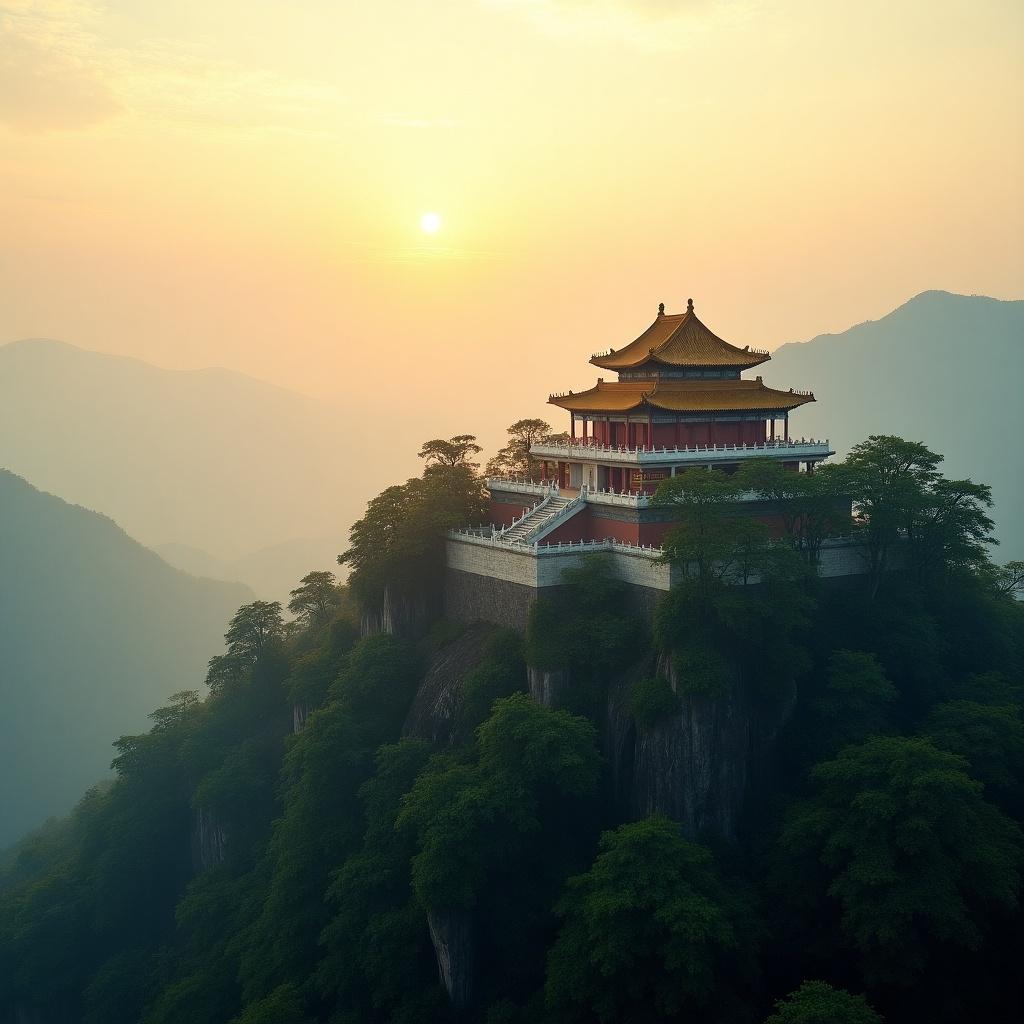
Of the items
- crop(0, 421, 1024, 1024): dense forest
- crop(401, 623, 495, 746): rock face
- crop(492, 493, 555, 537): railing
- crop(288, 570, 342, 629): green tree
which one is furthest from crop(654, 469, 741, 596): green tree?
crop(288, 570, 342, 629): green tree

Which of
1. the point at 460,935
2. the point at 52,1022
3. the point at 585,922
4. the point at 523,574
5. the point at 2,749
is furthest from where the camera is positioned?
the point at 2,749

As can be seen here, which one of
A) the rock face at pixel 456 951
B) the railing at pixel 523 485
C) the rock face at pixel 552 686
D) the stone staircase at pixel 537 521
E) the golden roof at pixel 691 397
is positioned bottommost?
the rock face at pixel 456 951

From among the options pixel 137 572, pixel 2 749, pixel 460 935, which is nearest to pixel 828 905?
pixel 460 935

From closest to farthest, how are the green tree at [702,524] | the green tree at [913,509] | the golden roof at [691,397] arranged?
the green tree at [702,524]
the green tree at [913,509]
the golden roof at [691,397]

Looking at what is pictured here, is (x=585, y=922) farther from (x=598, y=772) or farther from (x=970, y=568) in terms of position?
(x=970, y=568)

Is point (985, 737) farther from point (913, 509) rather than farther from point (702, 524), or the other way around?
point (702, 524)

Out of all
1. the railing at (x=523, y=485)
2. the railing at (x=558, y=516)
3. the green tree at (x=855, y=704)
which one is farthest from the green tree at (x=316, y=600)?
the green tree at (x=855, y=704)

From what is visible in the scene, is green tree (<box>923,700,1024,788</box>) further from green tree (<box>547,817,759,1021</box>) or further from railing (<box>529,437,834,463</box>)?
railing (<box>529,437,834,463</box>)

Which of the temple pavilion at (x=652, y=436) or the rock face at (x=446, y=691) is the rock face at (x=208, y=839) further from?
the temple pavilion at (x=652, y=436)
